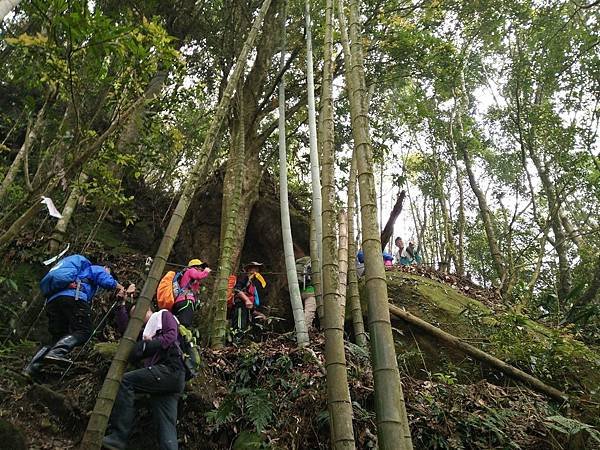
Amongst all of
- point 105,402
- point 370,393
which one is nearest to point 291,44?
point 370,393

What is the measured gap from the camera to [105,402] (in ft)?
9.61

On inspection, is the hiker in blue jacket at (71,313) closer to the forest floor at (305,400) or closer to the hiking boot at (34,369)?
the hiking boot at (34,369)

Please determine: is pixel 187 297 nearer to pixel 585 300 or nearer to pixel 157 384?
pixel 157 384

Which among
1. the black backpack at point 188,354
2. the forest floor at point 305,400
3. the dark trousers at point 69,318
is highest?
the dark trousers at point 69,318

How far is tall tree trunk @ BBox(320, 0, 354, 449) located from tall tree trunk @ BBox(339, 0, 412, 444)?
211mm

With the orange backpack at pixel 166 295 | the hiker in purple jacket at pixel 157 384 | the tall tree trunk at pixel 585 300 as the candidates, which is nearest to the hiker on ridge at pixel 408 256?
the tall tree trunk at pixel 585 300

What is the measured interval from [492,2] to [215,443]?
→ 10.2 m

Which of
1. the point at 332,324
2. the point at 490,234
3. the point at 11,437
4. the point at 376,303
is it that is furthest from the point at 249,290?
the point at 490,234

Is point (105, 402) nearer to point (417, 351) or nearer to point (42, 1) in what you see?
point (42, 1)

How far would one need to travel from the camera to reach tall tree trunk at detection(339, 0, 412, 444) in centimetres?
204

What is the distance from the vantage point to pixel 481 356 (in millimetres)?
5215

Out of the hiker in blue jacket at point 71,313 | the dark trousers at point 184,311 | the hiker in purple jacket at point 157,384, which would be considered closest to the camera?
the hiker in purple jacket at point 157,384

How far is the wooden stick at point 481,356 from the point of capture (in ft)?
15.5

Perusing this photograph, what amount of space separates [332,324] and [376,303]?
29 centimetres
